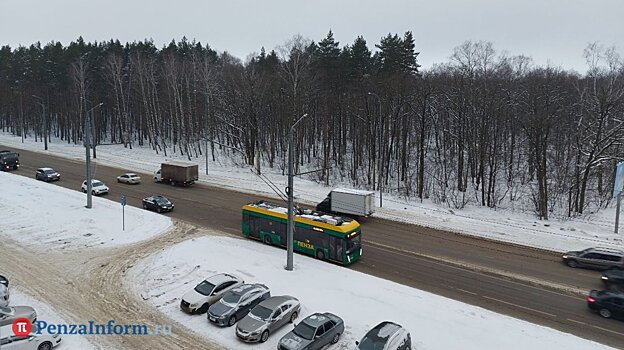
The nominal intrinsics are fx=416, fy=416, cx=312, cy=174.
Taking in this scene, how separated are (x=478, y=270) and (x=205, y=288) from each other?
564 inches

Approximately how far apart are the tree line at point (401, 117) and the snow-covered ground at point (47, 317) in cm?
1791

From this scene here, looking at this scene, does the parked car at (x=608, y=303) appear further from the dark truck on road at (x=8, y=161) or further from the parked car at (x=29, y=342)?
the dark truck on road at (x=8, y=161)

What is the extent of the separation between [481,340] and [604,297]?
21.3ft

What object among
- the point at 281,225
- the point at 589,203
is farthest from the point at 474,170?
the point at 281,225

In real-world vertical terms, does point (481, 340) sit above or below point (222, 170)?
below

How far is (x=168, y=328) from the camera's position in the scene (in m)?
15.8

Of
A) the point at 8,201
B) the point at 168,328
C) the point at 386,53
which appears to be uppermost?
the point at 386,53

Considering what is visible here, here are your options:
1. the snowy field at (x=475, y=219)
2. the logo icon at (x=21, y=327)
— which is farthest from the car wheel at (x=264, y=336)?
the snowy field at (x=475, y=219)

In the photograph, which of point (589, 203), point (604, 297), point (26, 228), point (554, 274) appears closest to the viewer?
point (604, 297)

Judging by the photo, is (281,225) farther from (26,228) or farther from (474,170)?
(474,170)

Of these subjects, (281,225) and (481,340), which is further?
(281,225)

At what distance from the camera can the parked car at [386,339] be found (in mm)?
13422

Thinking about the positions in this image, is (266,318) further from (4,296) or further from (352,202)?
(352,202)

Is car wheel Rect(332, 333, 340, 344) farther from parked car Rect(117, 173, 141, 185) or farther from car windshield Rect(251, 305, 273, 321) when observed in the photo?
parked car Rect(117, 173, 141, 185)
